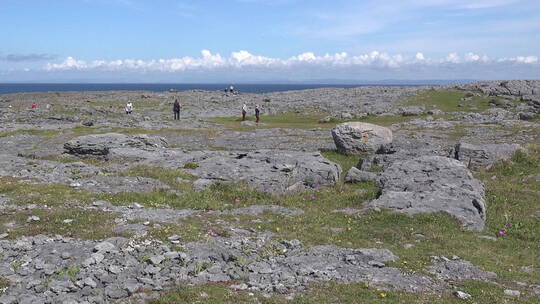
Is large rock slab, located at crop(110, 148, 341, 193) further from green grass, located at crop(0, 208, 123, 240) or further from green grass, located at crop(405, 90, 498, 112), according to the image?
green grass, located at crop(405, 90, 498, 112)

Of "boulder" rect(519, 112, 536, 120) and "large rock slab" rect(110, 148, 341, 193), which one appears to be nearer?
"large rock slab" rect(110, 148, 341, 193)

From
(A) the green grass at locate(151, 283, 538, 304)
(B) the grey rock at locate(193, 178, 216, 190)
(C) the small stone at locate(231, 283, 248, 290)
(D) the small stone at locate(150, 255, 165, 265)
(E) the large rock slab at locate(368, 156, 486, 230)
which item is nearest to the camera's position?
(A) the green grass at locate(151, 283, 538, 304)

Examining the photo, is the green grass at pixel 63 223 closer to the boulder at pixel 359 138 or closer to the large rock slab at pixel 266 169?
the large rock slab at pixel 266 169

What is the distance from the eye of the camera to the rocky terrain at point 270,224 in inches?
540

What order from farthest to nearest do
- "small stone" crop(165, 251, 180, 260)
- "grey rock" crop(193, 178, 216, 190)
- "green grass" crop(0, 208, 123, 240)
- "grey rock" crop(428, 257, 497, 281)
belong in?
"grey rock" crop(193, 178, 216, 190) < "green grass" crop(0, 208, 123, 240) < "small stone" crop(165, 251, 180, 260) < "grey rock" crop(428, 257, 497, 281)

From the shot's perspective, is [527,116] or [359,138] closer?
[359,138]

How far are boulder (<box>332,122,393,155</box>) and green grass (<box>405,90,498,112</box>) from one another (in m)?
51.0

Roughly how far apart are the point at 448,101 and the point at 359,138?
6503cm

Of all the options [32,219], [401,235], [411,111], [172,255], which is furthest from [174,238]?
[411,111]

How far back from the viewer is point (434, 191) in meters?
24.0

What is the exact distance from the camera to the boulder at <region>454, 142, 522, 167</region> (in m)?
34.1

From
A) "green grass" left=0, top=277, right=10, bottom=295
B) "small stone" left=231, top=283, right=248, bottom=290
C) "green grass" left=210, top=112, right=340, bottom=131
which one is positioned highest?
"green grass" left=210, top=112, right=340, bottom=131

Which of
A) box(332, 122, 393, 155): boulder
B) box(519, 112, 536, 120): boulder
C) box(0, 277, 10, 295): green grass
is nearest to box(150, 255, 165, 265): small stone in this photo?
box(0, 277, 10, 295): green grass

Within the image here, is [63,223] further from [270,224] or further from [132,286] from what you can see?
[270,224]
